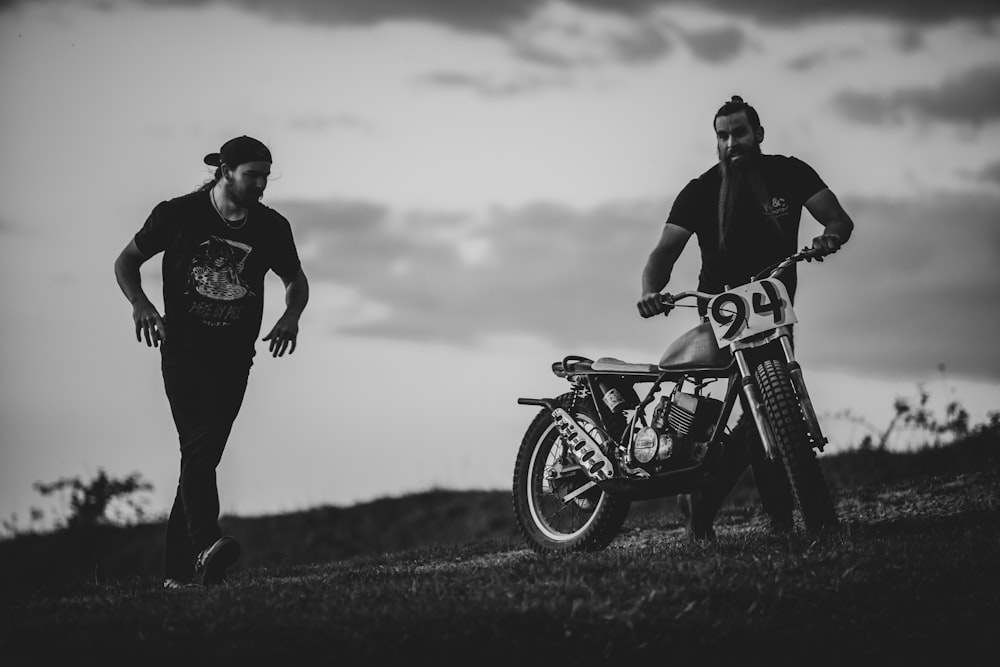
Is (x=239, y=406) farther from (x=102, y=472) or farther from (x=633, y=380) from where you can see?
(x=102, y=472)

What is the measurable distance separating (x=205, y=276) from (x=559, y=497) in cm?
249

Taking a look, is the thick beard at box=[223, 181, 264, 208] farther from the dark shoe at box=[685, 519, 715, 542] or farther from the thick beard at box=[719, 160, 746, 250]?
the dark shoe at box=[685, 519, 715, 542]

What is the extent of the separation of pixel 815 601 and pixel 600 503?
215 centimetres

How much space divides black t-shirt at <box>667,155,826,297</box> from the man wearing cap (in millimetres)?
2463

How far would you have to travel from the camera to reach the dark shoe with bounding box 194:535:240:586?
20.0 feet

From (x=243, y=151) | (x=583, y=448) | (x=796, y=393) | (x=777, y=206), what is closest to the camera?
(x=796, y=393)

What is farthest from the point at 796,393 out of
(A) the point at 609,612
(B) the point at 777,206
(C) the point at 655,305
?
(A) the point at 609,612

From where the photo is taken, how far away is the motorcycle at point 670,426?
6035 millimetres

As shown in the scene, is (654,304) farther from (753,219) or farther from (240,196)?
(240,196)

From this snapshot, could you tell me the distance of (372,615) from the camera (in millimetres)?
4625

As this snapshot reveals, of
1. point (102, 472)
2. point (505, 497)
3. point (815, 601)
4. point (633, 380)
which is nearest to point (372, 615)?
point (815, 601)

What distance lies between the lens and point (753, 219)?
671 cm

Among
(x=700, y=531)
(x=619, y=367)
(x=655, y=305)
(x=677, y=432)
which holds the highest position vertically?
(x=655, y=305)

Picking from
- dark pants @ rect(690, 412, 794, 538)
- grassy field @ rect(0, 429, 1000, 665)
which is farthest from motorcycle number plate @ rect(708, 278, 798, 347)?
grassy field @ rect(0, 429, 1000, 665)
